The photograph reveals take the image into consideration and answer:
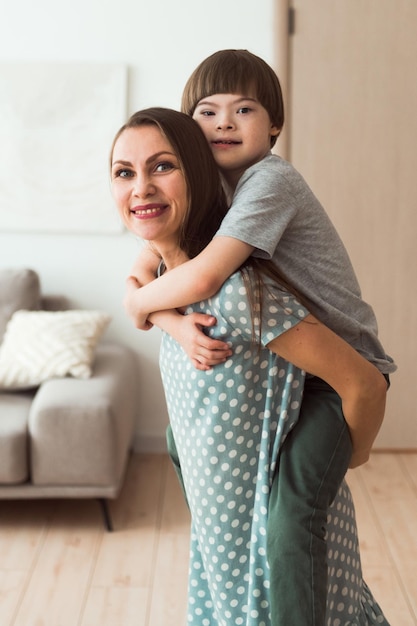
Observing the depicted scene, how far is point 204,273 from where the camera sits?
119 cm

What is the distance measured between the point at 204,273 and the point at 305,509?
381 millimetres

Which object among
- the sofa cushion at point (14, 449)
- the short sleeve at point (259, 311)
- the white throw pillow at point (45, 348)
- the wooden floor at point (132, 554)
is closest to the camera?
the short sleeve at point (259, 311)

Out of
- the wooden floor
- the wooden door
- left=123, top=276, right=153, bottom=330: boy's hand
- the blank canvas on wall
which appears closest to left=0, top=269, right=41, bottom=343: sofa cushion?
the blank canvas on wall

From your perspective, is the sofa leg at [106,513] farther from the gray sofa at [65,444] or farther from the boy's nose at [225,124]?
the boy's nose at [225,124]

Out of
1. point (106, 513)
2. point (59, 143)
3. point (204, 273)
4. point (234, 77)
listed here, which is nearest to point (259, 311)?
point (204, 273)

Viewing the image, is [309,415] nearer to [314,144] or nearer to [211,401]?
[211,401]

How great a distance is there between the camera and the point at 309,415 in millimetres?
1315

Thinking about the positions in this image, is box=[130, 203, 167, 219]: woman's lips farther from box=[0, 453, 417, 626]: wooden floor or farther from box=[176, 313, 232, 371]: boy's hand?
box=[0, 453, 417, 626]: wooden floor

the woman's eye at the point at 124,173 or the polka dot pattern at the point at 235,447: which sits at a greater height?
the woman's eye at the point at 124,173

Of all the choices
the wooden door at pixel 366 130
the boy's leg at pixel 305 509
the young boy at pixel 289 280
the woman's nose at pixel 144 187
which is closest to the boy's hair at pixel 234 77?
the young boy at pixel 289 280

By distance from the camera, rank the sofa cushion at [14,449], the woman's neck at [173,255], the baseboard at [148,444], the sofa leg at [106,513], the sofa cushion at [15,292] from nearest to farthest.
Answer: the woman's neck at [173,255]
the sofa cushion at [14,449]
the sofa leg at [106,513]
the sofa cushion at [15,292]
the baseboard at [148,444]

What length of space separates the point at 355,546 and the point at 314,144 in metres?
2.41

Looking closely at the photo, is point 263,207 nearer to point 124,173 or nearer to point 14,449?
point 124,173

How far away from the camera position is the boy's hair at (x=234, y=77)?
4.40 ft
